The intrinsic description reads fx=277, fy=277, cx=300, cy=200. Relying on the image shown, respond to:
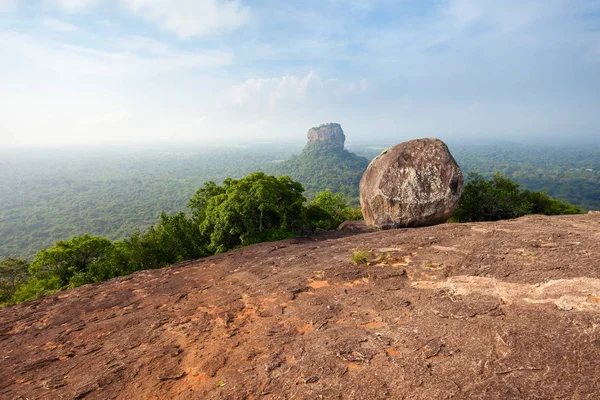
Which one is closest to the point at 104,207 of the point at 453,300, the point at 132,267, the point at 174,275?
the point at 132,267

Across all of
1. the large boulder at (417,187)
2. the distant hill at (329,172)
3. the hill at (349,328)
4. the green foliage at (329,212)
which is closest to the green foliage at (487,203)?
the large boulder at (417,187)

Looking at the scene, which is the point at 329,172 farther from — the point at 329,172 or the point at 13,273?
the point at 13,273

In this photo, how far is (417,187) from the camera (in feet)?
49.9

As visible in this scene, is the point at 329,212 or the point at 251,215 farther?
the point at 329,212

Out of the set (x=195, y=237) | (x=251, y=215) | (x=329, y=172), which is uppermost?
(x=251, y=215)

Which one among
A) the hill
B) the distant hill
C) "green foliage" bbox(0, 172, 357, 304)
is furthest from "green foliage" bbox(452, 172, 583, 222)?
the distant hill

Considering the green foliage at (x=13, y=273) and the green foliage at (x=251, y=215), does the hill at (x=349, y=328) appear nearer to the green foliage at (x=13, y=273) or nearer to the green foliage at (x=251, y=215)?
the green foliage at (x=251, y=215)

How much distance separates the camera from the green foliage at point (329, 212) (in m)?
27.0

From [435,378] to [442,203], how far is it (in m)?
12.1

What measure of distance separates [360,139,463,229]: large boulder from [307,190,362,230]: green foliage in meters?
10.0

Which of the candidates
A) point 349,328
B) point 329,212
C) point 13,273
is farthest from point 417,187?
point 13,273

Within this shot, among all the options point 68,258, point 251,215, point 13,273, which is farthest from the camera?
point 13,273

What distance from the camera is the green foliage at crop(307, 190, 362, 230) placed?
88.6 ft

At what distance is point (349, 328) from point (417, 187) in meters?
10.8
